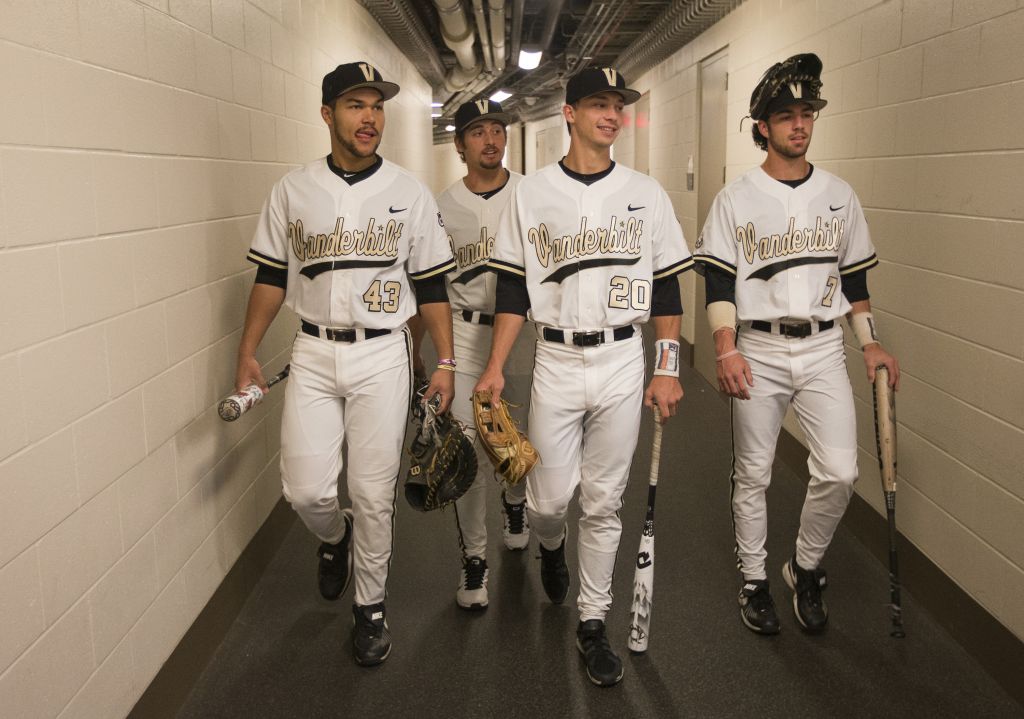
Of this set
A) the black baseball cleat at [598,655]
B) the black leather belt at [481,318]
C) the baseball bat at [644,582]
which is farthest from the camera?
the black leather belt at [481,318]

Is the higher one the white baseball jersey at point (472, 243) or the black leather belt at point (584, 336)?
the white baseball jersey at point (472, 243)

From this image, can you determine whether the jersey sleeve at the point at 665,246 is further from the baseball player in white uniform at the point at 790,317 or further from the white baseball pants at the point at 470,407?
the white baseball pants at the point at 470,407

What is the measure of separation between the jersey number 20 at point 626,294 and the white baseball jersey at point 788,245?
1.59ft

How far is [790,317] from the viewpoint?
334 cm

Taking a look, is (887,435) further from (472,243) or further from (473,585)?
(472,243)

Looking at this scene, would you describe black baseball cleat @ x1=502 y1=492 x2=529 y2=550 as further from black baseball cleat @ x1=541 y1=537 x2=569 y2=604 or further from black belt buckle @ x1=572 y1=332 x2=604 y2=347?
black belt buckle @ x1=572 y1=332 x2=604 y2=347

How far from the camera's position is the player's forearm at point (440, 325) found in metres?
3.28

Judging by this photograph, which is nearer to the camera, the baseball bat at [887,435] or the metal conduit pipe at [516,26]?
the baseball bat at [887,435]

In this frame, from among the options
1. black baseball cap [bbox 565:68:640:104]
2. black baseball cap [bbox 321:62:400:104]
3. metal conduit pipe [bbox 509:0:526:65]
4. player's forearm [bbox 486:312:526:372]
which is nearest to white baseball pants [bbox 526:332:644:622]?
player's forearm [bbox 486:312:526:372]

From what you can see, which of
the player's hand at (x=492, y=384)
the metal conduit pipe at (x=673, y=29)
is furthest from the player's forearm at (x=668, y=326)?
the metal conduit pipe at (x=673, y=29)

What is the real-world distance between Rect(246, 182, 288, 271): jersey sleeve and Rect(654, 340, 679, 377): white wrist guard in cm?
132

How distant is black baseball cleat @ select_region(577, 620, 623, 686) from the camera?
9.77ft

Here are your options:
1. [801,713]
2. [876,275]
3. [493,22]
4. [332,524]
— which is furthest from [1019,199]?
[493,22]

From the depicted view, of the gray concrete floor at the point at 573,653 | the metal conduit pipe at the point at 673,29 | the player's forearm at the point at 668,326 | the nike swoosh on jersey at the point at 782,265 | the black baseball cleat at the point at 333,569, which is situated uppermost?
the metal conduit pipe at the point at 673,29
